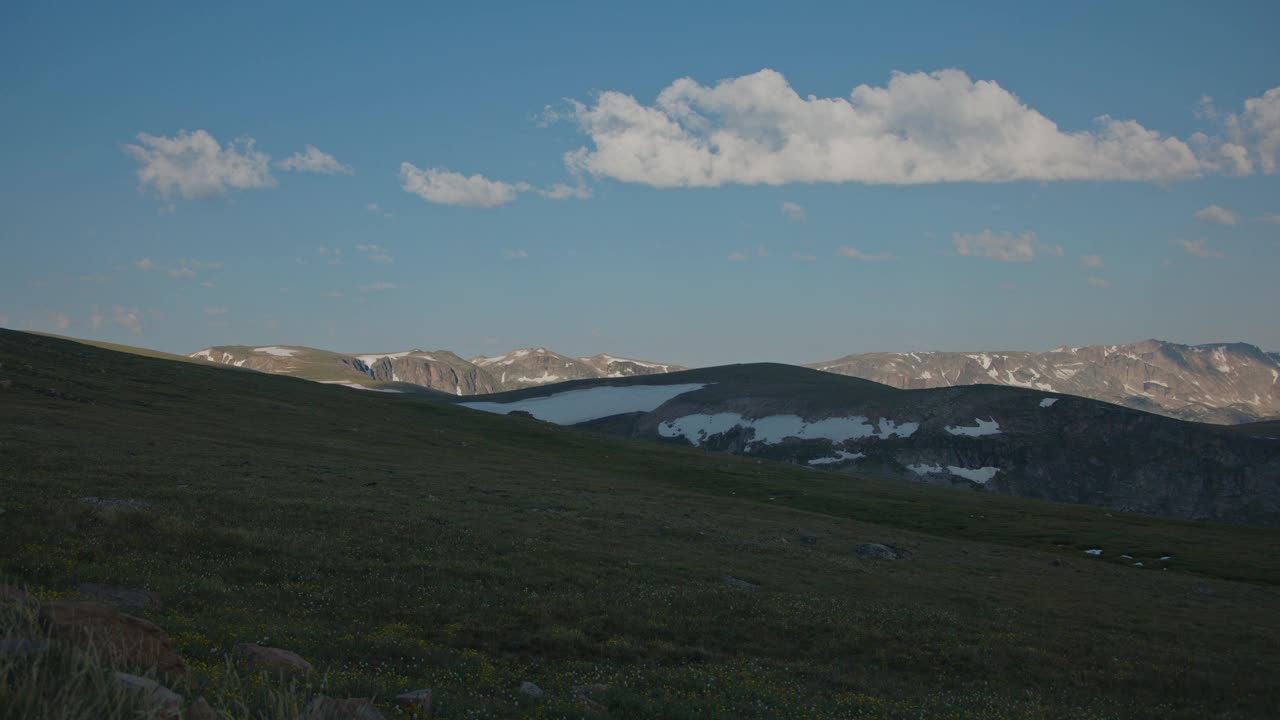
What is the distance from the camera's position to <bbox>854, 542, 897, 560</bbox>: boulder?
40375 mm

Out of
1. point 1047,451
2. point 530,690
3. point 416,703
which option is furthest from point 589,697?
point 1047,451

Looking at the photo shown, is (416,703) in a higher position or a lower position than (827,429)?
higher

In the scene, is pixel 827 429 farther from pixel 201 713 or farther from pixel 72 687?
pixel 72 687

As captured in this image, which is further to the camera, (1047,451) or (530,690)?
(1047,451)

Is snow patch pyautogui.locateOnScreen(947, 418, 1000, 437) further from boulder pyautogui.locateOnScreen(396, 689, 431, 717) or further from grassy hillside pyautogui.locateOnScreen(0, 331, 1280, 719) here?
boulder pyautogui.locateOnScreen(396, 689, 431, 717)

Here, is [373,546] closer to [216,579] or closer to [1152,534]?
Result: [216,579]

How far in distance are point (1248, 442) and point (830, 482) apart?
11636cm

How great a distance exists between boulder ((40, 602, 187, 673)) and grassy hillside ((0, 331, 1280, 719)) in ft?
2.36

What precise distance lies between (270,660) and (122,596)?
23.5ft

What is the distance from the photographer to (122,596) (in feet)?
53.4

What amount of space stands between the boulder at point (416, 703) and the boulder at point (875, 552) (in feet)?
109

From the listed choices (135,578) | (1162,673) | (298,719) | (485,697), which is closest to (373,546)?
(135,578)

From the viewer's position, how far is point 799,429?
190375 millimetres

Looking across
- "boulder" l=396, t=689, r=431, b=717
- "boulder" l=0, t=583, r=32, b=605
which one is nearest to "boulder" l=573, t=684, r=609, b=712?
Answer: "boulder" l=396, t=689, r=431, b=717
